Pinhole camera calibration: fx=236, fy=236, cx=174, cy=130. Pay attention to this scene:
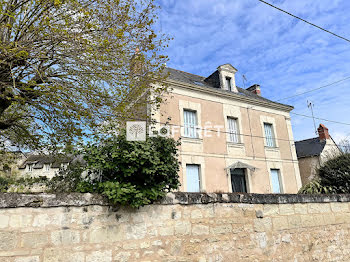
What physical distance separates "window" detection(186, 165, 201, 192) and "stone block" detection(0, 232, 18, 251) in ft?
27.0

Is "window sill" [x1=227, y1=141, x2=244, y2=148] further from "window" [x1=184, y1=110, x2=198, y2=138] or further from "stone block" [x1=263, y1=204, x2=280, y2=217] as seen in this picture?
"stone block" [x1=263, y1=204, x2=280, y2=217]

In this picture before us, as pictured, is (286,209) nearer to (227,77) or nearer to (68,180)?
(68,180)

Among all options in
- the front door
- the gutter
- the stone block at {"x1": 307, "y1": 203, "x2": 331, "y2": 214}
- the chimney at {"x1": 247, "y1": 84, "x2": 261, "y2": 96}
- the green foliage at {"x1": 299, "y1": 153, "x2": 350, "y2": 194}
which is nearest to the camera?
the stone block at {"x1": 307, "y1": 203, "x2": 331, "y2": 214}

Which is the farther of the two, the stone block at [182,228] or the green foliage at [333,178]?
the green foliage at [333,178]

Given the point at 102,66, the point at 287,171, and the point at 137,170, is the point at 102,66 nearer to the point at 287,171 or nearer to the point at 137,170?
the point at 137,170

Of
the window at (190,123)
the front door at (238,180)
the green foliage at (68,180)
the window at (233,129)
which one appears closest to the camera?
the green foliage at (68,180)

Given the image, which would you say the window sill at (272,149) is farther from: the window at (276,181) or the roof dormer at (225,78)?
the roof dormer at (225,78)

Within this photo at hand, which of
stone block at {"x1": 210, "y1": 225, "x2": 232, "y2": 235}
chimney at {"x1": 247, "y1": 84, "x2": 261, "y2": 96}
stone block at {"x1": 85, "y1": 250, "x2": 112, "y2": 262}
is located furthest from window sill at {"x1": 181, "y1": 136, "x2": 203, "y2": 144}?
stone block at {"x1": 85, "y1": 250, "x2": 112, "y2": 262}

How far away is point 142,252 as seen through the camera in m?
2.92

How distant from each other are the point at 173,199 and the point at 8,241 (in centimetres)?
188

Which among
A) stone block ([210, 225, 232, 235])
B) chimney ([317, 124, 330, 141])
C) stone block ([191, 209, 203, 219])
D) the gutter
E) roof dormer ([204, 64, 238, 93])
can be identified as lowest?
stone block ([210, 225, 232, 235])

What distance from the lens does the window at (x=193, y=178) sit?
10.4 m

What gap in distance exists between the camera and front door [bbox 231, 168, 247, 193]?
460 inches

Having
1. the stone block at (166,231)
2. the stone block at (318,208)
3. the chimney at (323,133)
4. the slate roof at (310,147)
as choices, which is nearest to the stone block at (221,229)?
the stone block at (166,231)
